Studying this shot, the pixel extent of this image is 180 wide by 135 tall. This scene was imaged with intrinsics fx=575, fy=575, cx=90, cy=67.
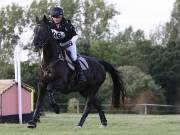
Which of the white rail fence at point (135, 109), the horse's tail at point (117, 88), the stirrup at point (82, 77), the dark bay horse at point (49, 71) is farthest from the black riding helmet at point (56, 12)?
the white rail fence at point (135, 109)

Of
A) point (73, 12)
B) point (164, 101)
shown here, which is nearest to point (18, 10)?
point (73, 12)

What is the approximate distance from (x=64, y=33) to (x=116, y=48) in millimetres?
56322

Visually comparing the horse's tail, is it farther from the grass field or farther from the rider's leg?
the rider's leg

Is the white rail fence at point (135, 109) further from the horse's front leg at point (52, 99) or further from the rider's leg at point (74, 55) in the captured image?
the horse's front leg at point (52, 99)

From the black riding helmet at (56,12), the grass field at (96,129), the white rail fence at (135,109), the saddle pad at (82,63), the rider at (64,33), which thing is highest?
the black riding helmet at (56,12)

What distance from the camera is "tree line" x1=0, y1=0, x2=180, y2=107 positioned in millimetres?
54688

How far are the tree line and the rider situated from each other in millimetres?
36386

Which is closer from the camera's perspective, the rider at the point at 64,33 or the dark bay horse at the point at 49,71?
the dark bay horse at the point at 49,71

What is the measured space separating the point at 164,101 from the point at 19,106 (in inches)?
1528

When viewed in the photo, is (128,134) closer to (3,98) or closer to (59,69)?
(59,69)

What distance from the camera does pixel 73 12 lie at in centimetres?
7550

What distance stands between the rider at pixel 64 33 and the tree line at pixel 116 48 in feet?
119

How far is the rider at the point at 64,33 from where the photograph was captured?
521 inches

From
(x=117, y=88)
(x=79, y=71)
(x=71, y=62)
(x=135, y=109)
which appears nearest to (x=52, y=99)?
(x=71, y=62)
